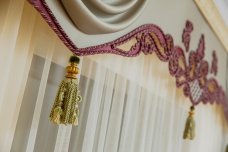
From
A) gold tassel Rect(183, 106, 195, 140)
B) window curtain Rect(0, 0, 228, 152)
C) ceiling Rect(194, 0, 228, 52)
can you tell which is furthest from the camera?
ceiling Rect(194, 0, 228, 52)

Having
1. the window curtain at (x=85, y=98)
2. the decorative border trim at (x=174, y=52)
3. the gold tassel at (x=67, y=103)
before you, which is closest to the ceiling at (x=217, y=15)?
the decorative border trim at (x=174, y=52)

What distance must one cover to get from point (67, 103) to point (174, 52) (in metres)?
0.82

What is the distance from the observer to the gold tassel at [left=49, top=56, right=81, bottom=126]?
94cm

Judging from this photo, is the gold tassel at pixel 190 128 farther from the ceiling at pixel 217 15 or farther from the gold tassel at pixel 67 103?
the gold tassel at pixel 67 103

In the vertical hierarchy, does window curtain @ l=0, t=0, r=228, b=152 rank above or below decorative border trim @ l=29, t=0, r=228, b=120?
below

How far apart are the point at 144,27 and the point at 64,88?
0.50 meters

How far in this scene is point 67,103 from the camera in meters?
0.96

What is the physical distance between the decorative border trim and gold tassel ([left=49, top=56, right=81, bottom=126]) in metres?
0.09

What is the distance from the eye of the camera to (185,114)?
79.0 inches

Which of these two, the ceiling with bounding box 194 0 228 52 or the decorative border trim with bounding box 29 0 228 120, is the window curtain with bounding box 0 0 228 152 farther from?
the ceiling with bounding box 194 0 228 52

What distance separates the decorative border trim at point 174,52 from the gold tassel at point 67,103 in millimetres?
86

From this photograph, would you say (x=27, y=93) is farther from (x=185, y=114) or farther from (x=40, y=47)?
(x=185, y=114)

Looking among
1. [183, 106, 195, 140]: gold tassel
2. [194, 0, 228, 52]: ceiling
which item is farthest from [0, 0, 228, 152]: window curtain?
→ [194, 0, 228, 52]: ceiling

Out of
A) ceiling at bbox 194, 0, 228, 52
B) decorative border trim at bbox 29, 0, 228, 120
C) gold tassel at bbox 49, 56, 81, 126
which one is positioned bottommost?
gold tassel at bbox 49, 56, 81, 126
